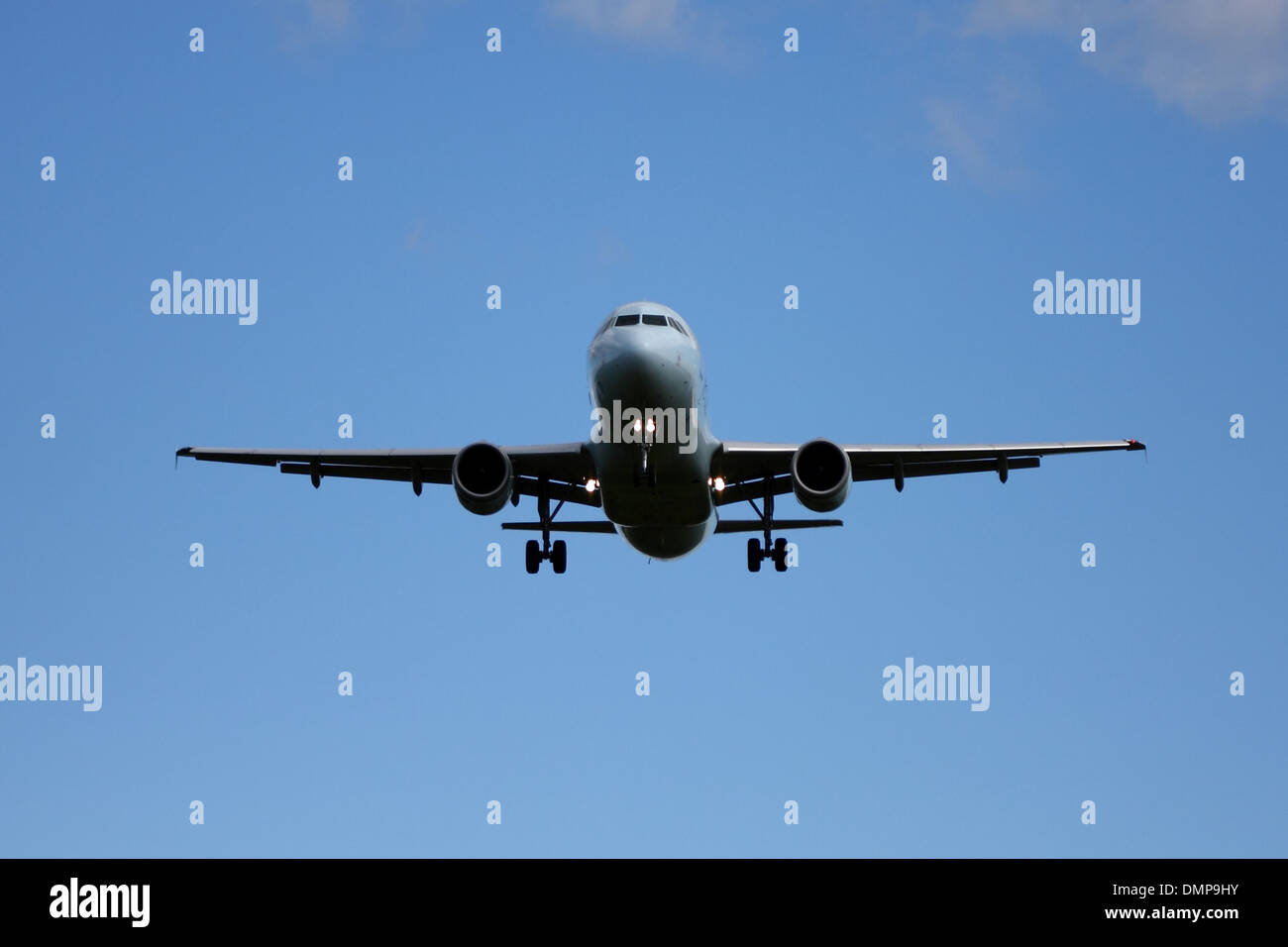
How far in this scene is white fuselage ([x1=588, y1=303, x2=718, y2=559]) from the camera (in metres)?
32.3

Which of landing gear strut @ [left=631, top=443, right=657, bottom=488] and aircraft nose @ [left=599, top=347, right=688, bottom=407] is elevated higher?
aircraft nose @ [left=599, top=347, right=688, bottom=407]

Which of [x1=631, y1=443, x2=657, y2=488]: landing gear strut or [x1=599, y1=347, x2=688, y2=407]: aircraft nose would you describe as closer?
[x1=599, y1=347, x2=688, y2=407]: aircraft nose

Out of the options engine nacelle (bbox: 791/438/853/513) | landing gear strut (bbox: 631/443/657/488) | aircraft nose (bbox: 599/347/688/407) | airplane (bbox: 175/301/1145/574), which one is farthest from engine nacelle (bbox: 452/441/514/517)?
engine nacelle (bbox: 791/438/853/513)

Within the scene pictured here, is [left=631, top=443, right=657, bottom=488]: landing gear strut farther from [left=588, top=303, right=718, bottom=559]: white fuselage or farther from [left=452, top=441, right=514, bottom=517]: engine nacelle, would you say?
[left=452, top=441, right=514, bottom=517]: engine nacelle

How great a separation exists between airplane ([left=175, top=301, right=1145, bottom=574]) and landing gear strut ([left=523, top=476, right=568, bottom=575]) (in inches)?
1.2

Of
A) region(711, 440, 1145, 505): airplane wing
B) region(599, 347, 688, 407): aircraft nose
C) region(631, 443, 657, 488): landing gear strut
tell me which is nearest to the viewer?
region(599, 347, 688, 407): aircraft nose

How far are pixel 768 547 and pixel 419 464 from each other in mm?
8101
